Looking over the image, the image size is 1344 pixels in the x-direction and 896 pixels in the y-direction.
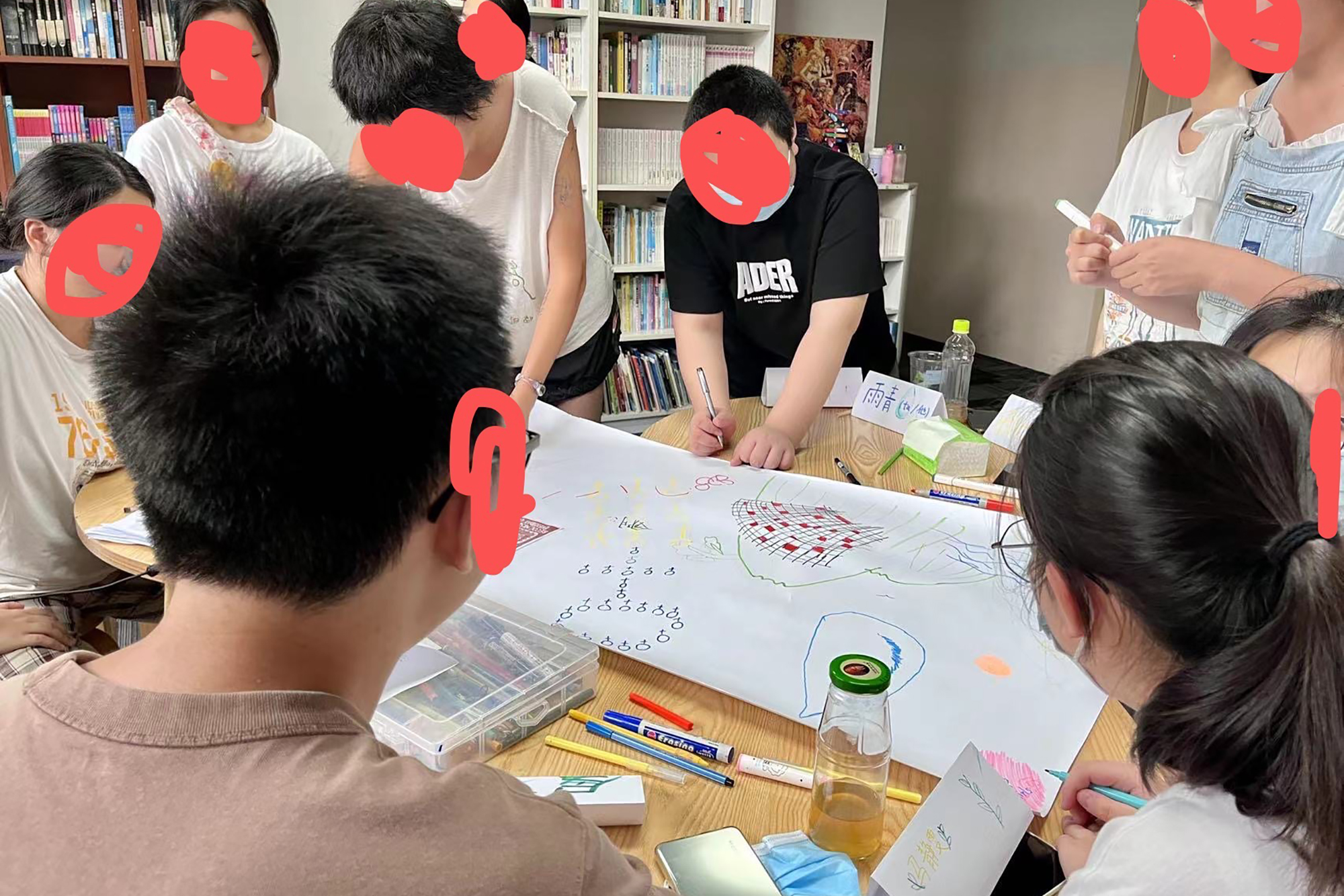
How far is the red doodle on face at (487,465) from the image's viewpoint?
1.97 ft

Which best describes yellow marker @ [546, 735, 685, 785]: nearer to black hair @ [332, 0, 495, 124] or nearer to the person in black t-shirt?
the person in black t-shirt

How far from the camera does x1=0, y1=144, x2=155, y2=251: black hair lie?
5.20 ft

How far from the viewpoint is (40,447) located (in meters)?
1.63

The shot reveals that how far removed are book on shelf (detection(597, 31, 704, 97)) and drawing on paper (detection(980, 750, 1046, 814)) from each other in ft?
9.80

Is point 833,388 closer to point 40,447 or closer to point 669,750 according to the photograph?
point 669,750

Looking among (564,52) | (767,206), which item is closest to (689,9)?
(564,52)

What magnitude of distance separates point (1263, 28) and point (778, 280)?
0.91 meters

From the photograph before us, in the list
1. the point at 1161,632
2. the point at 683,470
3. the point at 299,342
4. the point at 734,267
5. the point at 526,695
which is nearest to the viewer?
the point at 299,342

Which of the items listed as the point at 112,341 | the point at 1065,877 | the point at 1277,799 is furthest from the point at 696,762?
the point at 112,341

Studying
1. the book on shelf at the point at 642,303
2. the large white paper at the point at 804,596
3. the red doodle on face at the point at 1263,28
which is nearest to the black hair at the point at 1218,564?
the large white paper at the point at 804,596

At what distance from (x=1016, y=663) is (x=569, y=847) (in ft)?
2.10

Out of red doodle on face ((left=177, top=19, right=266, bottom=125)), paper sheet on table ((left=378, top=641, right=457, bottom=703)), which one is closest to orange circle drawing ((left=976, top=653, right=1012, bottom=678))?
paper sheet on table ((left=378, top=641, right=457, bottom=703))

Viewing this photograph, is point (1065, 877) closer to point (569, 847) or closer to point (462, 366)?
point (569, 847)

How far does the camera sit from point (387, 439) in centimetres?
56
